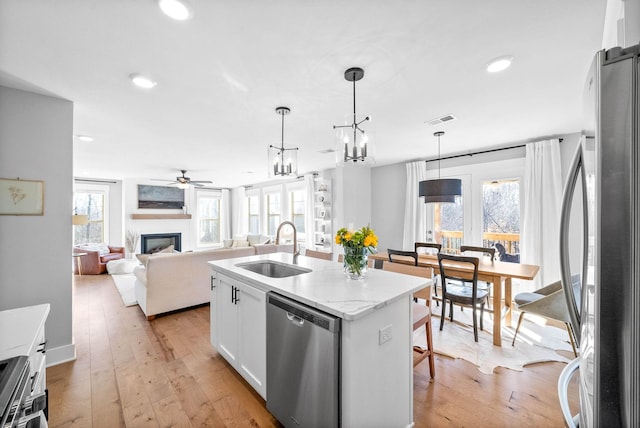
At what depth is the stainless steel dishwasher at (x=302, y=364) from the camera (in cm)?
131

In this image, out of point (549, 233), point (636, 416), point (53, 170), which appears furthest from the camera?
point (549, 233)

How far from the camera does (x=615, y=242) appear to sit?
2.12ft

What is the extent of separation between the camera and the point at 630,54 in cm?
63

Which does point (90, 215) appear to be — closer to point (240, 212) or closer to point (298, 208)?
point (240, 212)

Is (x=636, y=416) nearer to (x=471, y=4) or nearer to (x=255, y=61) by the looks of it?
(x=471, y=4)

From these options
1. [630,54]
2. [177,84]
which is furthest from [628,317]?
[177,84]

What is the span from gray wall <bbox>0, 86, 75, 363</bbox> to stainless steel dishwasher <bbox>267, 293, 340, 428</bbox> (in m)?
2.20

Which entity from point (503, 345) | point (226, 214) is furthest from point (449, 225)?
point (226, 214)

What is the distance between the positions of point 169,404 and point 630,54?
2856 millimetres

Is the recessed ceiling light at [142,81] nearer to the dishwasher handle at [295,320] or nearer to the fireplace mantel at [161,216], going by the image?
the dishwasher handle at [295,320]

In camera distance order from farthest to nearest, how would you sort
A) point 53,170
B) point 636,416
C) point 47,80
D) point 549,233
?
point 549,233, point 53,170, point 47,80, point 636,416

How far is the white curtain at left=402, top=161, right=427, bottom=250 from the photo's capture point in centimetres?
505

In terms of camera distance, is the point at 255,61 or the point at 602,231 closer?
the point at 602,231

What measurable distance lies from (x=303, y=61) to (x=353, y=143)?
69cm
